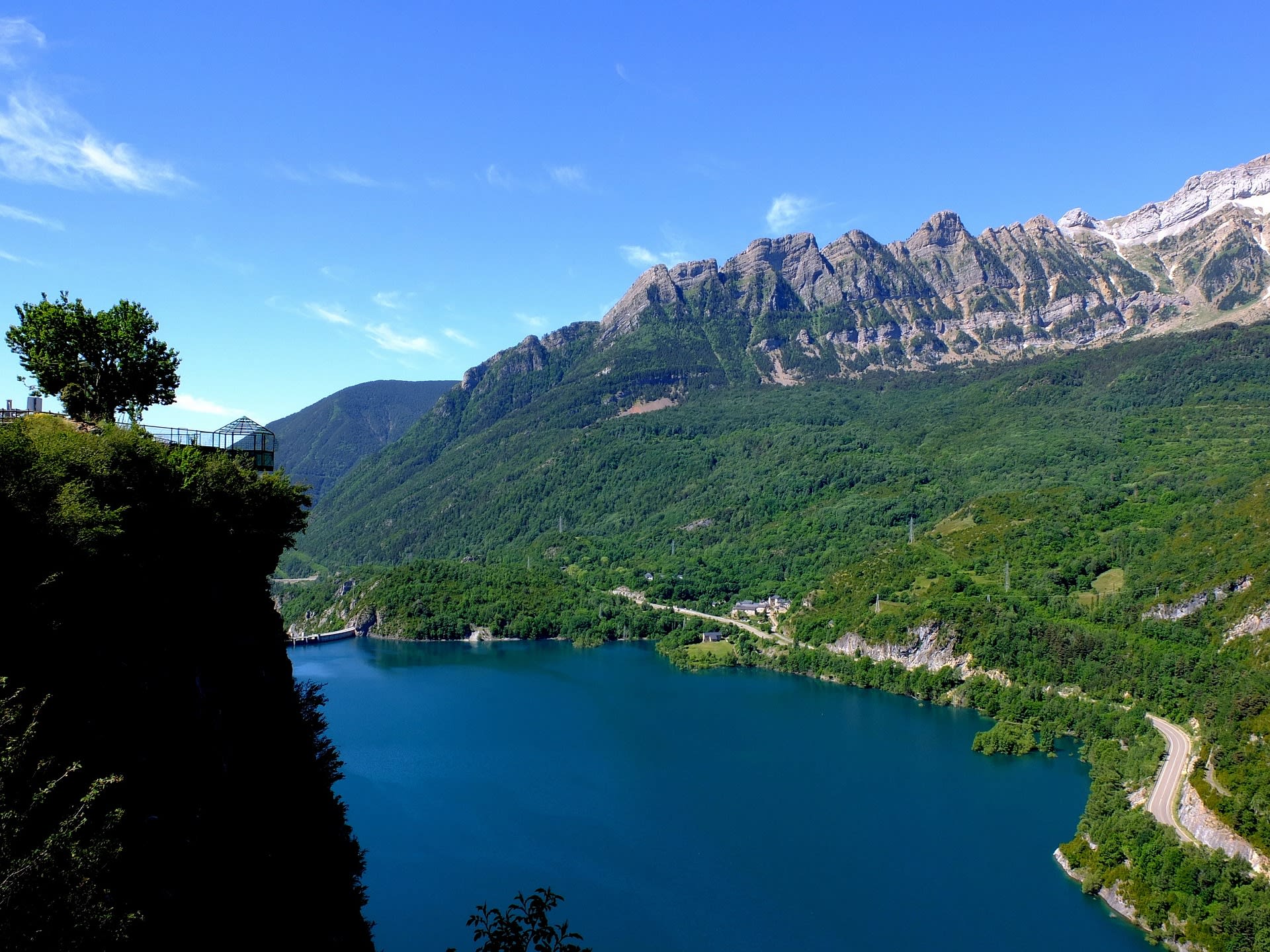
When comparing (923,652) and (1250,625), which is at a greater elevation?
(1250,625)

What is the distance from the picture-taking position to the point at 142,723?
13.0 m

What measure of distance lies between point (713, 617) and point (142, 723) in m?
85.2

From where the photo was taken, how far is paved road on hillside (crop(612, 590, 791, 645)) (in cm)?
8443

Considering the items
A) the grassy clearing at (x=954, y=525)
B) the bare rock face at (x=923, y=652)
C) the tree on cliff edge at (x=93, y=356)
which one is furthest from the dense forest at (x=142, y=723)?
the grassy clearing at (x=954, y=525)

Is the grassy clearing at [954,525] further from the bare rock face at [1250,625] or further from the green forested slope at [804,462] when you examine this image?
the bare rock face at [1250,625]

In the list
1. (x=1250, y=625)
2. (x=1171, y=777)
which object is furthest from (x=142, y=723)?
(x=1250, y=625)

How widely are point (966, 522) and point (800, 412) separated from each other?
78408mm

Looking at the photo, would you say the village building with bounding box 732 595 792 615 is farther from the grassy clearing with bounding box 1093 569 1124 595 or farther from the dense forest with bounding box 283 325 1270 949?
the grassy clearing with bounding box 1093 569 1124 595

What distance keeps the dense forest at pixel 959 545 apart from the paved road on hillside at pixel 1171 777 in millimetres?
1166

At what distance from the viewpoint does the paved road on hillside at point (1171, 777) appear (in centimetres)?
3675

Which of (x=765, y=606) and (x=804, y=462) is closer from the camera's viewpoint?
(x=765, y=606)

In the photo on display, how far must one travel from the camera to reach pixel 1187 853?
1265 inches

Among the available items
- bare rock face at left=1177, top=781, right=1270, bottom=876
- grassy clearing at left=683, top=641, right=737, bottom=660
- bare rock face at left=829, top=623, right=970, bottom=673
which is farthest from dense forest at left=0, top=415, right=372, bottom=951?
grassy clearing at left=683, top=641, right=737, bottom=660

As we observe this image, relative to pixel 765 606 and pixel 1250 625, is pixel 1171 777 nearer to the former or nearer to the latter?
pixel 1250 625
